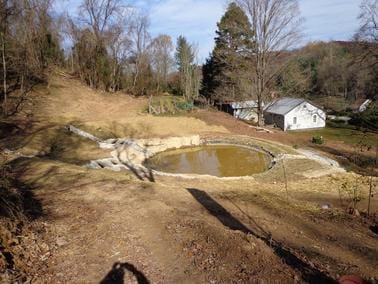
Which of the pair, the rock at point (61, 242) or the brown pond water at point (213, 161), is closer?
the rock at point (61, 242)

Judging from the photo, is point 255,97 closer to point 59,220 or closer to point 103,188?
point 103,188

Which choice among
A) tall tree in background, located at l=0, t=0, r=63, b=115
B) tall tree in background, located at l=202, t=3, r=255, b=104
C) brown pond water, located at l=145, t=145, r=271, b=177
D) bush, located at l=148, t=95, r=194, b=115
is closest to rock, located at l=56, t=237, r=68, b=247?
brown pond water, located at l=145, t=145, r=271, b=177

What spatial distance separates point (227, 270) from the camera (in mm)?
5270

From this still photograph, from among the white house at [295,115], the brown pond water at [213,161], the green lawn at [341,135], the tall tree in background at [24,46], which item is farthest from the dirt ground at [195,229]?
the white house at [295,115]

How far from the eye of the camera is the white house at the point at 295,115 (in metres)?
36.4

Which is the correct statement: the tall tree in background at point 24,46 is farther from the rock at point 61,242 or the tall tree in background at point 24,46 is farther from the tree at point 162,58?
the rock at point 61,242

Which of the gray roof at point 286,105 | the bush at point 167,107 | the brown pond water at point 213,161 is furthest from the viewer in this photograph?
the gray roof at point 286,105

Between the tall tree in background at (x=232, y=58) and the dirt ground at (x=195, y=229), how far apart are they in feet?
58.6

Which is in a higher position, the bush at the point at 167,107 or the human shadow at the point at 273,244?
the bush at the point at 167,107

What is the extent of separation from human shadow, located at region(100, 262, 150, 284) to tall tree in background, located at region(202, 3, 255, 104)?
1010 inches

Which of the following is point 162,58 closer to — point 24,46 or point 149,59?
point 149,59

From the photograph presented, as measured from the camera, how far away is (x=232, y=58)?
3350cm

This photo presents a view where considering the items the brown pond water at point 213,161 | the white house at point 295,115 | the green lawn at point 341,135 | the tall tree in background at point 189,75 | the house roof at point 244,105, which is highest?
the tall tree in background at point 189,75

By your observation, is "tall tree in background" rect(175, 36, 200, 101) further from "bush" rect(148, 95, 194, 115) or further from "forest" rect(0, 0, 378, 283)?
"bush" rect(148, 95, 194, 115)
